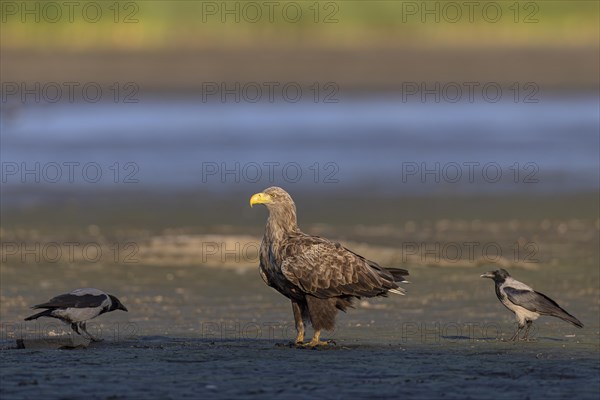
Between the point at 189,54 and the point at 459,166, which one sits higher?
the point at 189,54

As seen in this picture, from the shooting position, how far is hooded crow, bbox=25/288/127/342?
12.1 meters

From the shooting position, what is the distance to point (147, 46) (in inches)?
2157

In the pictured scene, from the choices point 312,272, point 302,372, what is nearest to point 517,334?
point 312,272

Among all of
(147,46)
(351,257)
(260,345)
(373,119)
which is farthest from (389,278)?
(147,46)

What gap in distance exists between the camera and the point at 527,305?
486 inches

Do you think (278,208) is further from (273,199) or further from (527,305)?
(527,305)

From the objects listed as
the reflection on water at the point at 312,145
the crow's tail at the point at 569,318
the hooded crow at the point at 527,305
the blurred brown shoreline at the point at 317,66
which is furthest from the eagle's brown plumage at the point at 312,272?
the blurred brown shoreline at the point at 317,66

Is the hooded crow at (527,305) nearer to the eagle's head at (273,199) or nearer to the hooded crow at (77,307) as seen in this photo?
the eagle's head at (273,199)

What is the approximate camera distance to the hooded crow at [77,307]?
12117 mm

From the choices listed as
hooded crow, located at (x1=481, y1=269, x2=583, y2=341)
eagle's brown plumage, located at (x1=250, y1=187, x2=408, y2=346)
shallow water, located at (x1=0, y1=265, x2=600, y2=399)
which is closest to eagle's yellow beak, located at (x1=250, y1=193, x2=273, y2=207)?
eagle's brown plumage, located at (x1=250, y1=187, x2=408, y2=346)

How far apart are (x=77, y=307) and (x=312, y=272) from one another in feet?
7.68

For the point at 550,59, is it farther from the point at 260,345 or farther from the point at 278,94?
the point at 260,345

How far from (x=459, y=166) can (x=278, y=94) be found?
1659 centimetres

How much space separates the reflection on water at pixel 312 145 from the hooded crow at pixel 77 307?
40.6 feet
